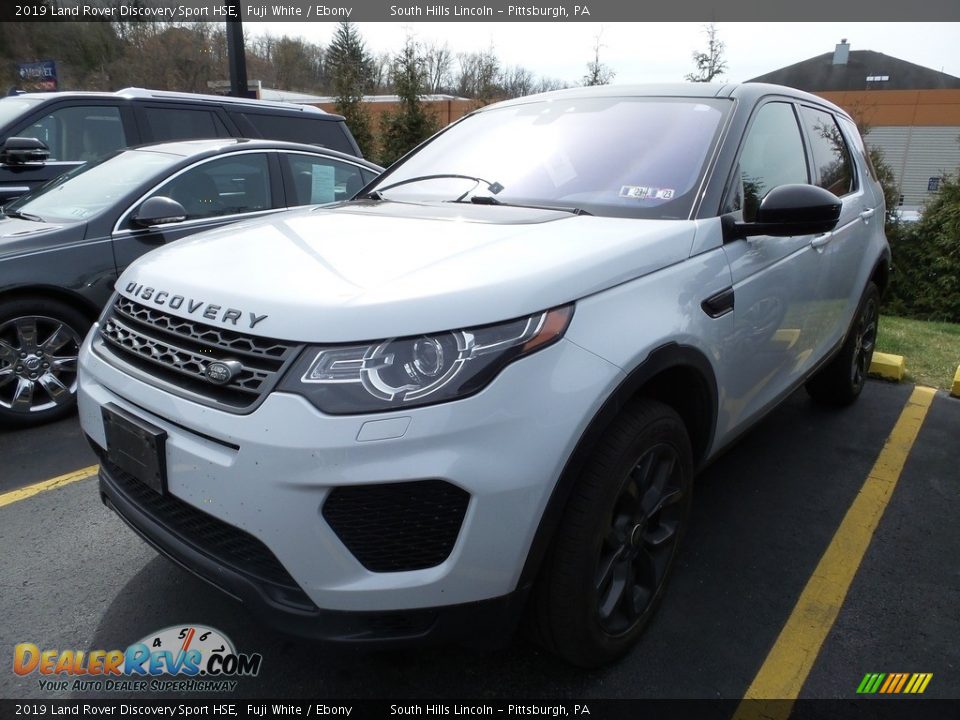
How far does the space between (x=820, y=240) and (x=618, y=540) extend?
6.12 feet

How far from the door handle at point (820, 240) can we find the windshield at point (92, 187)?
3.82m

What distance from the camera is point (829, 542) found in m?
2.88

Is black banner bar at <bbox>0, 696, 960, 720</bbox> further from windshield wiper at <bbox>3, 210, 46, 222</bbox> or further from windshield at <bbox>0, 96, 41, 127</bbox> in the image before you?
windshield at <bbox>0, 96, 41, 127</bbox>

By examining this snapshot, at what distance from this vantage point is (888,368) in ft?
16.7

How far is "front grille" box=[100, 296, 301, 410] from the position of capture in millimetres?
1603

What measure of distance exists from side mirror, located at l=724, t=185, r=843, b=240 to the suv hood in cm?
31

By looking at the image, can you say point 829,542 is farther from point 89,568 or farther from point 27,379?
point 27,379

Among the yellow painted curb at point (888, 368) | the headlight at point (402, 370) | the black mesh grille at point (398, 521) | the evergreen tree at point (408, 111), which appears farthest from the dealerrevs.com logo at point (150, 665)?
the evergreen tree at point (408, 111)

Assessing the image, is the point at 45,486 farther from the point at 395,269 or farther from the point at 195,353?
the point at 395,269

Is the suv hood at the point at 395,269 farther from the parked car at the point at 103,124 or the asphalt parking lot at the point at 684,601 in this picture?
the parked car at the point at 103,124

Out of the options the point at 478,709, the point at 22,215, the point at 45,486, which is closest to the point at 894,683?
the point at 478,709

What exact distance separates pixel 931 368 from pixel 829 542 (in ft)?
10.9

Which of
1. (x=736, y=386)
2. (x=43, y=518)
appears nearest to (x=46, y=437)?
(x=43, y=518)

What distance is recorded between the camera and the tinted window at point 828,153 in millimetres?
3352
